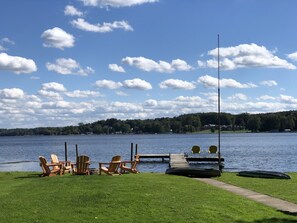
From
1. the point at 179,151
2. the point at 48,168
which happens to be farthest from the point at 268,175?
the point at 179,151

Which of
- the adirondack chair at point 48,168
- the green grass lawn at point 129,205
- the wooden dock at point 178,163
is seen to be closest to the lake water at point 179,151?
the wooden dock at point 178,163

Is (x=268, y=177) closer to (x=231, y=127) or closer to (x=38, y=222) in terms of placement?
(x=38, y=222)

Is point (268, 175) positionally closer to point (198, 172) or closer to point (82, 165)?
point (198, 172)

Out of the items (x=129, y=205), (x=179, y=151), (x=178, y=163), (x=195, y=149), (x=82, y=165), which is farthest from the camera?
(x=179, y=151)

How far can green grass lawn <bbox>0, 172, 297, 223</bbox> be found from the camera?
35.7 feet

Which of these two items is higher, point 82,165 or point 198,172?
point 82,165

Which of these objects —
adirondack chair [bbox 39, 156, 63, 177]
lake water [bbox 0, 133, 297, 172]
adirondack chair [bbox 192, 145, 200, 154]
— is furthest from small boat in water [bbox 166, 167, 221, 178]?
adirondack chair [bbox 192, 145, 200, 154]

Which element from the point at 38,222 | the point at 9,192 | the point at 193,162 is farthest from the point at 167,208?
the point at 193,162

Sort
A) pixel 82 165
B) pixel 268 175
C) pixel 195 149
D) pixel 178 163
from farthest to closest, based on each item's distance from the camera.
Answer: pixel 195 149, pixel 178 163, pixel 268 175, pixel 82 165

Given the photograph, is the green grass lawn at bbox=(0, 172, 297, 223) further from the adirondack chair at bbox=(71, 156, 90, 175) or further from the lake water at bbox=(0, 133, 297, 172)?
the lake water at bbox=(0, 133, 297, 172)

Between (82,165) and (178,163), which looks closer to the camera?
(82,165)

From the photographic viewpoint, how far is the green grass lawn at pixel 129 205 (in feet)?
35.7

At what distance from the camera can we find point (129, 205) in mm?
12133

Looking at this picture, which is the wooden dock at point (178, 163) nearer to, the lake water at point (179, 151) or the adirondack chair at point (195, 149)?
the lake water at point (179, 151)
